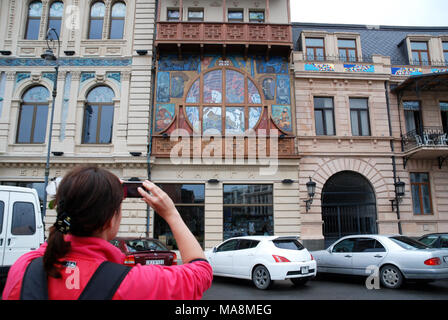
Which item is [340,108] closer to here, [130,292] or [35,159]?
[35,159]

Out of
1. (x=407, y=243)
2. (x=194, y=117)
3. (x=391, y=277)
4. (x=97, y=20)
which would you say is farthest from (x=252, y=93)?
(x=391, y=277)

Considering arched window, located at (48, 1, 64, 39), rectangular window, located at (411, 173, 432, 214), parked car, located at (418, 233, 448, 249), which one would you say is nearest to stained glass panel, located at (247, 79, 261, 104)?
rectangular window, located at (411, 173, 432, 214)

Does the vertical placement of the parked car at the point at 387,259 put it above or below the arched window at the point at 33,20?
below

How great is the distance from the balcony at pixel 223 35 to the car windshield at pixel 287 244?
1146 centimetres

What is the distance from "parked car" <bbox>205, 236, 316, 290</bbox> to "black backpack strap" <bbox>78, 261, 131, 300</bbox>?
Result: 8663mm

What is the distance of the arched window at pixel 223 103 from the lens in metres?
16.9

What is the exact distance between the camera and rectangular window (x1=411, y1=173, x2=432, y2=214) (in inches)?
685

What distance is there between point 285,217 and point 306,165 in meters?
3.17

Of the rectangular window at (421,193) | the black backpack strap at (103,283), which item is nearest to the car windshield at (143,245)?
the black backpack strap at (103,283)

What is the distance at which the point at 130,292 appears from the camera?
1.25 meters

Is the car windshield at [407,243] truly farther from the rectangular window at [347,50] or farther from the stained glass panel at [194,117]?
the rectangular window at [347,50]

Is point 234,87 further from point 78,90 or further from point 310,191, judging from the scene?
point 78,90

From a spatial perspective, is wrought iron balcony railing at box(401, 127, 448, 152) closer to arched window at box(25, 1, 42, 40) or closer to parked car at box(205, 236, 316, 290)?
parked car at box(205, 236, 316, 290)
